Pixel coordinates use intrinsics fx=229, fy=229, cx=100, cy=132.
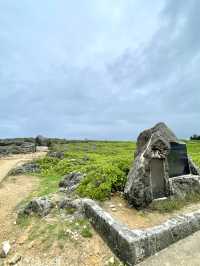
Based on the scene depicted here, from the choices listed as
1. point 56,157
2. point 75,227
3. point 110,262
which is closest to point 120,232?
point 110,262

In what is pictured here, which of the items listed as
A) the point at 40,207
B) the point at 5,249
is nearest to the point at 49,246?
the point at 5,249

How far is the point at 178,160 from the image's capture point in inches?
302

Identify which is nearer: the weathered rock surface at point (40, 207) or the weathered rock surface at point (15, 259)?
the weathered rock surface at point (15, 259)

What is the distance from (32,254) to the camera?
186 inches

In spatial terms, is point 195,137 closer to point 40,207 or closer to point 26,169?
point 26,169

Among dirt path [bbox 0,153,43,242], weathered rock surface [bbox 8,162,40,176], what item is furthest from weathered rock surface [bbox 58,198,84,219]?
weathered rock surface [bbox 8,162,40,176]

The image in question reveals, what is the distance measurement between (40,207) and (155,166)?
3.59 m

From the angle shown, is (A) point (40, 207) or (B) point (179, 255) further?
(A) point (40, 207)

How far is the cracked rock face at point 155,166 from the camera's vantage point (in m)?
6.39

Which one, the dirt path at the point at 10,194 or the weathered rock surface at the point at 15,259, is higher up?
the dirt path at the point at 10,194

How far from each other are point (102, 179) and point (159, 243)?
314cm

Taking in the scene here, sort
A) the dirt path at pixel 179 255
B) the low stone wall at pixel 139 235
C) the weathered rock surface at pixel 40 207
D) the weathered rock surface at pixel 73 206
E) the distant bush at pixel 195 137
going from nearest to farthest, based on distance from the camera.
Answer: the dirt path at pixel 179 255, the low stone wall at pixel 139 235, the weathered rock surface at pixel 73 206, the weathered rock surface at pixel 40 207, the distant bush at pixel 195 137

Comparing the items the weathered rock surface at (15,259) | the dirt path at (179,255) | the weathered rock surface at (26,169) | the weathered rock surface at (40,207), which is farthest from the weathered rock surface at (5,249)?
the weathered rock surface at (26,169)

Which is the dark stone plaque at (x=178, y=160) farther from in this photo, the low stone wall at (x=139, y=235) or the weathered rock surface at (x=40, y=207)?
the weathered rock surface at (x=40, y=207)
